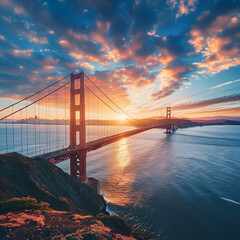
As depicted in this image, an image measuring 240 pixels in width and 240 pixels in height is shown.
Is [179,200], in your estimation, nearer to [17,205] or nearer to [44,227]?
[44,227]

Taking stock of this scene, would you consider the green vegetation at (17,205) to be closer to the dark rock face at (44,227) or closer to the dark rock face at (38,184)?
the dark rock face at (44,227)

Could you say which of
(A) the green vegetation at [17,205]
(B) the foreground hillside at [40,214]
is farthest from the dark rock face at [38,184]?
(A) the green vegetation at [17,205]

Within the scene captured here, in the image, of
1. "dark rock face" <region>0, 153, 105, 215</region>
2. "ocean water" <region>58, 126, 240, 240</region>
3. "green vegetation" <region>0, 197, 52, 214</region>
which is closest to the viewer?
"green vegetation" <region>0, 197, 52, 214</region>

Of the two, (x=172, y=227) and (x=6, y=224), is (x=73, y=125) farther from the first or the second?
(x=172, y=227)

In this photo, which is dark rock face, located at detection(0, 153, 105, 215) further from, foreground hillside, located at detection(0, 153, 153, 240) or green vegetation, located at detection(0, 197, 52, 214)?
green vegetation, located at detection(0, 197, 52, 214)

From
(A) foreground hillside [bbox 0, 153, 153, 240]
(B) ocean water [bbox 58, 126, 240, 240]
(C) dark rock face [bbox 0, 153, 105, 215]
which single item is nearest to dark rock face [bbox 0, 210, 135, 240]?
(A) foreground hillside [bbox 0, 153, 153, 240]

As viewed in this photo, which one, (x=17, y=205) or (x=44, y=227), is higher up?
(x=17, y=205)

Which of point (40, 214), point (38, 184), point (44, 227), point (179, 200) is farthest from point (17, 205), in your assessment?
point (179, 200)

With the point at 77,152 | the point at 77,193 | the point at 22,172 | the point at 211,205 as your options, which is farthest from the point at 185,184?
the point at 22,172

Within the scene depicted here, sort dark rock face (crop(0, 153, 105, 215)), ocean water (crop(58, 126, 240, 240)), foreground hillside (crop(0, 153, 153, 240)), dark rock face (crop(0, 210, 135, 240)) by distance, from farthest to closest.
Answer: ocean water (crop(58, 126, 240, 240))
dark rock face (crop(0, 153, 105, 215))
foreground hillside (crop(0, 153, 153, 240))
dark rock face (crop(0, 210, 135, 240))
